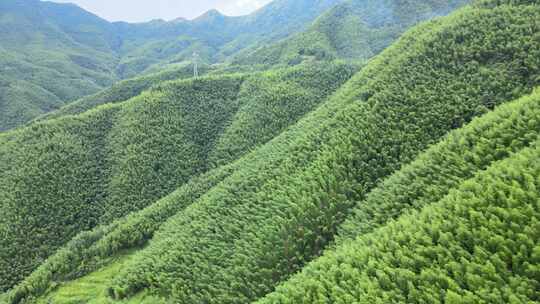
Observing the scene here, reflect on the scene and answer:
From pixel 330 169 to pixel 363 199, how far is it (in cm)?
271

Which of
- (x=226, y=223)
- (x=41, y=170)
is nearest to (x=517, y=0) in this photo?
(x=226, y=223)

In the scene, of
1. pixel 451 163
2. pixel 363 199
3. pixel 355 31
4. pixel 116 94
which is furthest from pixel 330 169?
pixel 355 31

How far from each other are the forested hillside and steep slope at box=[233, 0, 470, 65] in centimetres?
6232

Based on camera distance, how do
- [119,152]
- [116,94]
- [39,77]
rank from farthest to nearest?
[39,77] → [116,94] → [119,152]

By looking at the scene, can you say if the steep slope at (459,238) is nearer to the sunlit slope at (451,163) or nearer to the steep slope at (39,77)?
the sunlit slope at (451,163)

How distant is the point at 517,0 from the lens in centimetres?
2570

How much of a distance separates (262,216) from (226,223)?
2686 millimetres

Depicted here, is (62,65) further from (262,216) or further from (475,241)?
(475,241)

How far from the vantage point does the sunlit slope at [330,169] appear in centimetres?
1619

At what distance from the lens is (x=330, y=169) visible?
18.8 meters

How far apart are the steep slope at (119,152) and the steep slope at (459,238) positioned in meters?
25.0

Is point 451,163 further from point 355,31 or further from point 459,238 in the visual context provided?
point 355,31

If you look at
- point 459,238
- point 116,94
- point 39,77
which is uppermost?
point 39,77

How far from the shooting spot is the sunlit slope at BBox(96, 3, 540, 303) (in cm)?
1619
